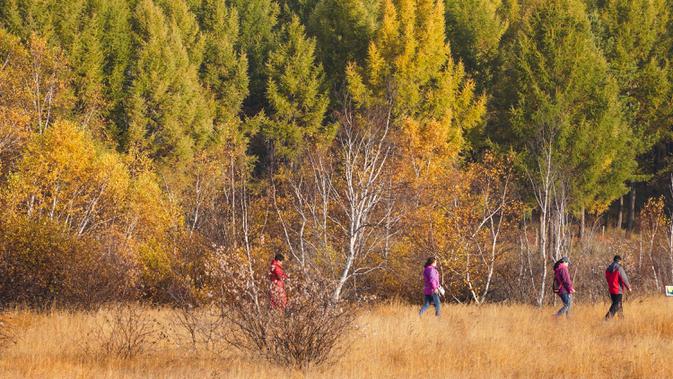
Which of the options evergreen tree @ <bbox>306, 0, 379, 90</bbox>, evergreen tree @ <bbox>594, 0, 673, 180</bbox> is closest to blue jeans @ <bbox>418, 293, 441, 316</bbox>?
evergreen tree @ <bbox>594, 0, 673, 180</bbox>

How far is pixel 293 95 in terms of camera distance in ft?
134

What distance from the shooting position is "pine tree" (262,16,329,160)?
132 ft

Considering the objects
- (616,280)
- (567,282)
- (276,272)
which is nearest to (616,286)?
(616,280)

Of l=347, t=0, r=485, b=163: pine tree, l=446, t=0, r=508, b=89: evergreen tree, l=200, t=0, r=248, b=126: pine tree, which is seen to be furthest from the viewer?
l=446, t=0, r=508, b=89: evergreen tree

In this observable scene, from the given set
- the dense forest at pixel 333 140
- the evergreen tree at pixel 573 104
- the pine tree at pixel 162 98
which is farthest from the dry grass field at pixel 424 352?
the pine tree at pixel 162 98

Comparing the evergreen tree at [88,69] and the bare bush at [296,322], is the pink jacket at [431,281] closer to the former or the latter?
the bare bush at [296,322]

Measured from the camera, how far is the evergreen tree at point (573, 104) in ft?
115

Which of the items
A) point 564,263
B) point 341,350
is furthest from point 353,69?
point 341,350

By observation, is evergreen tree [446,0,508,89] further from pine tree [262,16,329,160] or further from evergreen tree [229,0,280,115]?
evergreen tree [229,0,280,115]

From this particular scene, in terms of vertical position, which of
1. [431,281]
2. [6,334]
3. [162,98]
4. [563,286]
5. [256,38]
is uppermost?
[256,38]

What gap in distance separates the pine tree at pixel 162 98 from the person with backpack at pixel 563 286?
21.2m

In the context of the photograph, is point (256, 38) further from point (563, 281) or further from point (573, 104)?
point (563, 281)

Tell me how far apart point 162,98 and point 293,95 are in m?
6.26

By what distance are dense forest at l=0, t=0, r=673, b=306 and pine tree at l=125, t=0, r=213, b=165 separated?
10 cm
